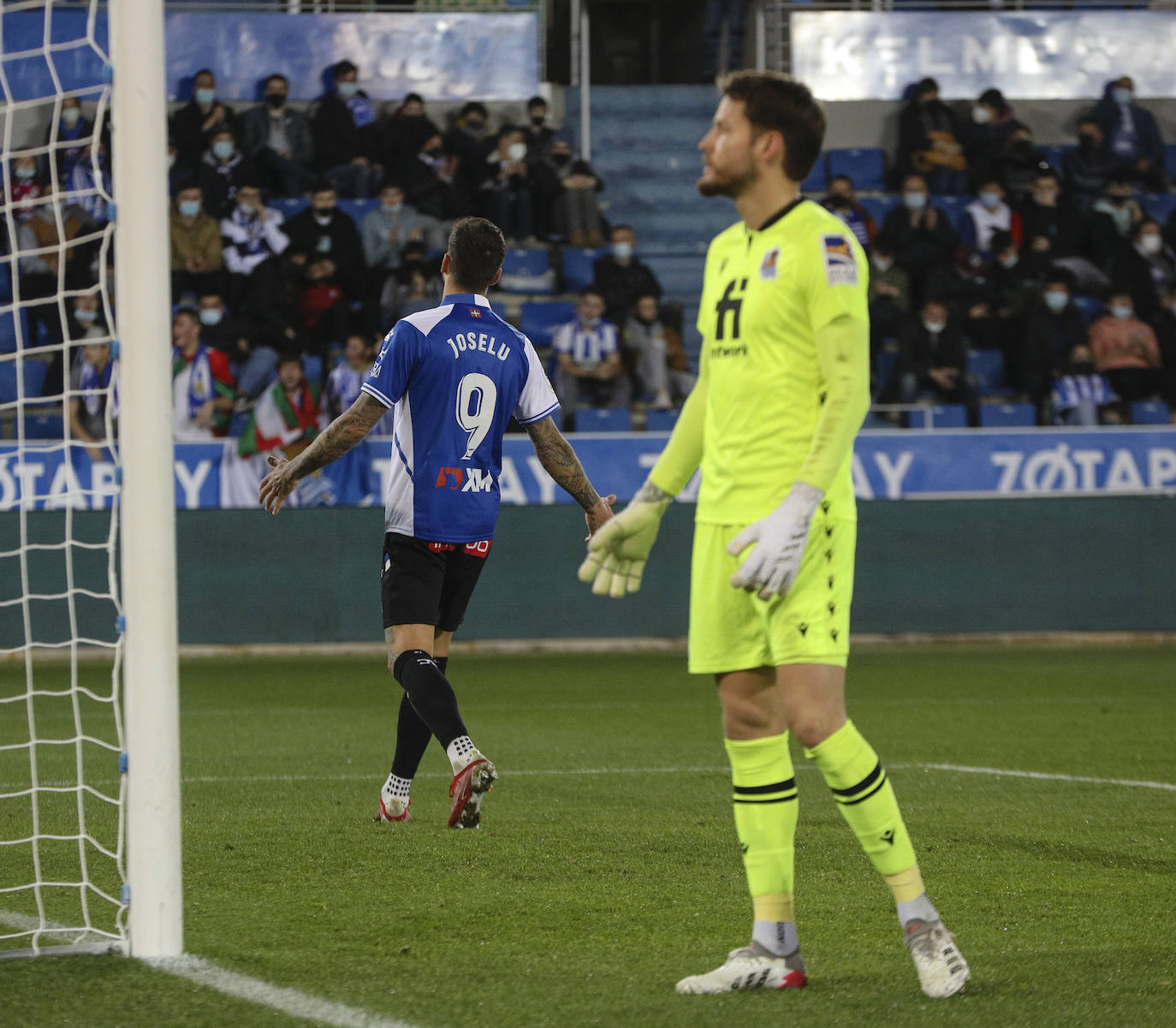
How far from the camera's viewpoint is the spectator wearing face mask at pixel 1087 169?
61.1 feet

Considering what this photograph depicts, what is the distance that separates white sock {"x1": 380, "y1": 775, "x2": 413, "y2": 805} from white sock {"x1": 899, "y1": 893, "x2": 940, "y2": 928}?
2773 millimetres

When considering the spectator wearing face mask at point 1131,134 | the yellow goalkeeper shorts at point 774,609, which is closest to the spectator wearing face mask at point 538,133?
the spectator wearing face mask at point 1131,134

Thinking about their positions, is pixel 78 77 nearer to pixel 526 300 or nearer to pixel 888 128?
pixel 526 300

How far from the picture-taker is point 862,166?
1936 cm

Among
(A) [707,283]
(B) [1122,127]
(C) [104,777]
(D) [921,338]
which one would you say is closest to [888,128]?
(B) [1122,127]

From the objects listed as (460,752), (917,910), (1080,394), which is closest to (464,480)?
(460,752)

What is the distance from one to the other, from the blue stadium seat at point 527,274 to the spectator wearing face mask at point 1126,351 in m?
A: 5.46

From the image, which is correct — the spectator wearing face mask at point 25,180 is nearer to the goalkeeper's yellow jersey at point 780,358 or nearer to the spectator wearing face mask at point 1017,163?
the spectator wearing face mask at point 1017,163

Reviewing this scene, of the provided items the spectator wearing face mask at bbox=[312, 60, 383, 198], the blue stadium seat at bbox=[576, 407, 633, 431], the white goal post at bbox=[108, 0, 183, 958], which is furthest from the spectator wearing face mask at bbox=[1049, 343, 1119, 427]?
the white goal post at bbox=[108, 0, 183, 958]

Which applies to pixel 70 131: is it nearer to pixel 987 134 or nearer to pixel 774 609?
pixel 987 134

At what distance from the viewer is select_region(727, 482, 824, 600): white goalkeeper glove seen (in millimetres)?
3516

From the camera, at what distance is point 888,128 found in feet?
66.0

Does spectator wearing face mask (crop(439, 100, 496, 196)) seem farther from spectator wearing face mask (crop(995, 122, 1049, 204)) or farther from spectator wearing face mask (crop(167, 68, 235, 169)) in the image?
spectator wearing face mask (crop(995, 122, 1049, 204))

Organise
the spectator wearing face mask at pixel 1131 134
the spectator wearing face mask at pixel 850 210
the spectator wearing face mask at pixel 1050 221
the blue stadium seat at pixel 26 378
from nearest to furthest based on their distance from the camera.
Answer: the blue stadium seat at pixel 26 378 < the spectator wearing face mask at pixel 850 210 < the spectator wearing face mask at pixel 1050 221 < the spectator wearing face mask at pixel 1131 134
